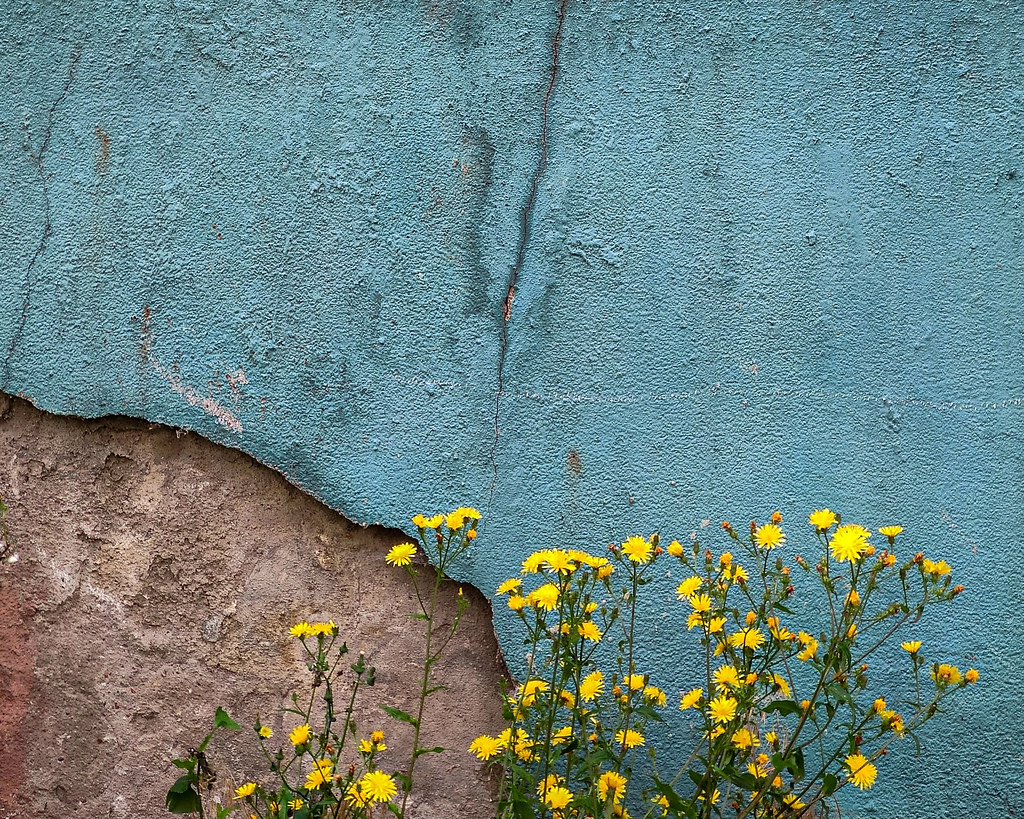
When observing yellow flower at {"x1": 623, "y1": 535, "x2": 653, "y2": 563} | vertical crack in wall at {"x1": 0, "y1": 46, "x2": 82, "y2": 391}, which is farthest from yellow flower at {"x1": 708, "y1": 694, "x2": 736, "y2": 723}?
vertical crack in wall at {"x1": 0, "y1": 46, "x2": 82, "y2": 391}

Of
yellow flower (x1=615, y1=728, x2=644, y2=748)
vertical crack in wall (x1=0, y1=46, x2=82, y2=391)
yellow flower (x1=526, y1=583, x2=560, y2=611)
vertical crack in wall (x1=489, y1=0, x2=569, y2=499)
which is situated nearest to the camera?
yellow flower (x1=526, y1=583, x2=560, y2=611)

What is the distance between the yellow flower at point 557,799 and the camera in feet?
5.39

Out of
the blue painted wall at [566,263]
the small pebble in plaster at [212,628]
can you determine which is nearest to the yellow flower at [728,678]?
the blue painted wall at [566,263]

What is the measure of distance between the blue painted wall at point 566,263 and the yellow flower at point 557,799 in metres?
0.48

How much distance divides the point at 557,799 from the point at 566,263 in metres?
1.16

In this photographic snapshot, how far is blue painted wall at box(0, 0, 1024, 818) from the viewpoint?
2.04m

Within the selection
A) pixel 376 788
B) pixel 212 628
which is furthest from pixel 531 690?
pixel 212 628

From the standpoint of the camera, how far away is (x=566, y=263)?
85.4 inches

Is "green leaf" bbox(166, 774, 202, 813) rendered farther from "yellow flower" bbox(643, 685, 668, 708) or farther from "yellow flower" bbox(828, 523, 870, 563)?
"yellow flower" bbox(828, 523, 870, 563)

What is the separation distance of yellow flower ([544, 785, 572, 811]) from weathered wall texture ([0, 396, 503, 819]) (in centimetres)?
49

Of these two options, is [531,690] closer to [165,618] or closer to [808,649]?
[808,649]

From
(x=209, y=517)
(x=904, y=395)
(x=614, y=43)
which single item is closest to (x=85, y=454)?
(x=209, y=517)

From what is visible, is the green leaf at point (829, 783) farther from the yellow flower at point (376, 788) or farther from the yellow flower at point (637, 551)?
the yellow flower at point (376, 788)

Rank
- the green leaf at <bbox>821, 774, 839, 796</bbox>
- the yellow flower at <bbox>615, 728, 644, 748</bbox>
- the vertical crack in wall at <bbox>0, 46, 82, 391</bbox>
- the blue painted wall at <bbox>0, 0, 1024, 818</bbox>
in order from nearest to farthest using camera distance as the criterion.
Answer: the green leaf at <bbox>821, 774, 839, 796</bbox> < the yellow flower at <bbox>615, 728, 644, 748</bbox> < the blue painted wall at <bbox>0, 0, 1024, 818</bbox> < the vertical crack in wall at <bbox>0, 46, 82, 391</bbox>
